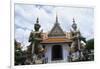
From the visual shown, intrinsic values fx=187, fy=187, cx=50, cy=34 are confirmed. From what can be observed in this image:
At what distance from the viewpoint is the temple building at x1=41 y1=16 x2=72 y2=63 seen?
2.09m

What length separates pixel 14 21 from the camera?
198 centimetres

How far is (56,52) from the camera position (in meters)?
2.12

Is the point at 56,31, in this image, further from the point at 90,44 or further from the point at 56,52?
the point at 90,44

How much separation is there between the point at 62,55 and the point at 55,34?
0.83 feet

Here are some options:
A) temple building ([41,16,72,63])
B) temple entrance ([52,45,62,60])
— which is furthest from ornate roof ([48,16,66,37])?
temple entrance ([52,45,62,60])

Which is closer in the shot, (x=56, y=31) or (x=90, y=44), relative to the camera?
(x=56, y=31)

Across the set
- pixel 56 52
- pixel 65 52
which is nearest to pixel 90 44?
pixel 65 52

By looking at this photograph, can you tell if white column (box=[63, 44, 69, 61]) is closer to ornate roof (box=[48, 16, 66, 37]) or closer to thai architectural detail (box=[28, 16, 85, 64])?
thai architectural detail (box=[28, 16, 85, 64])

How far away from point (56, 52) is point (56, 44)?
0.09 meters

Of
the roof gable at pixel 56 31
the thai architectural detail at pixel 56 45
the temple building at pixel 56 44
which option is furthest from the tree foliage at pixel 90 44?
the roof gable at pixel 56 31

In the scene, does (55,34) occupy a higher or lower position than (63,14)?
lower

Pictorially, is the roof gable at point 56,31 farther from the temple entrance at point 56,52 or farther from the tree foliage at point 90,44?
the tree foliage at point 90,44
